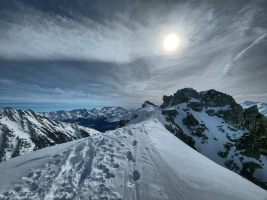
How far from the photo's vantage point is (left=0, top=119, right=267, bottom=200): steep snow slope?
35.2 feet

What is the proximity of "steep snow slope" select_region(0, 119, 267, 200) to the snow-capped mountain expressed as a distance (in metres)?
55.8

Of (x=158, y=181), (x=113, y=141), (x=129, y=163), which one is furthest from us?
(x=113, y=141)

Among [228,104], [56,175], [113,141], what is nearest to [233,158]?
[228,104]

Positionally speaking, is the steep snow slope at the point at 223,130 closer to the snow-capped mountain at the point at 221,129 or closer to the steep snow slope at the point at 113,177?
the snow-capped mountain at the point at 221,129

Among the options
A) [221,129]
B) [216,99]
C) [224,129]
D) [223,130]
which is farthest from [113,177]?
[216,99]

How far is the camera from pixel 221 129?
11381 cm

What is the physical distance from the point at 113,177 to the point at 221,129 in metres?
114

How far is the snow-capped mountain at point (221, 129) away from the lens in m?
83.6

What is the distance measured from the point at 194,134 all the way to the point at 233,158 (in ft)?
68.0

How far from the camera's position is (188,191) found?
1131 cm

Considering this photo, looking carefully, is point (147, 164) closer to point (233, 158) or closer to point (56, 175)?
point (56, 175)

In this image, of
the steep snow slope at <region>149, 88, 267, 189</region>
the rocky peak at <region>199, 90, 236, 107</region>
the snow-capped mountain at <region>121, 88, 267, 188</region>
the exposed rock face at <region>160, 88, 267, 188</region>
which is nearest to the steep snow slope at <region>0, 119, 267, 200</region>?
the snow-capped mountain at <region>121, 88, 267, 188</region>

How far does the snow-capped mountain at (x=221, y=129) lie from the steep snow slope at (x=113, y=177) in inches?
2199

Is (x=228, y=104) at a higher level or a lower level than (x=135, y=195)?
higher
